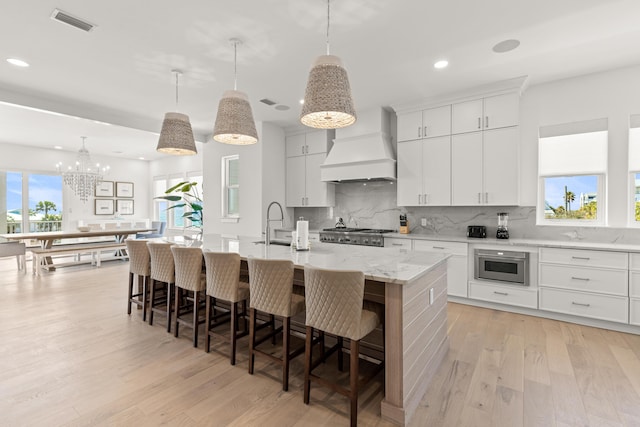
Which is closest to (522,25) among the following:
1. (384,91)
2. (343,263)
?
(384,91)

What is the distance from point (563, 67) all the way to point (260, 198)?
14.4ft

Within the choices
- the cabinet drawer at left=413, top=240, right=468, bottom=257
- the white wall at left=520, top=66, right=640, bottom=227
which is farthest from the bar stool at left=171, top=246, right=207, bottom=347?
the white wall at left=520, top=66, right=640, bottom=227

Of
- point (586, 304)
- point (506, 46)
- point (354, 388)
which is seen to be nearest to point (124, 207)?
point (354, 388)

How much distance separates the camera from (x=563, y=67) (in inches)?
133

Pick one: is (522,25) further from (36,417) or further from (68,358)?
(68,358)

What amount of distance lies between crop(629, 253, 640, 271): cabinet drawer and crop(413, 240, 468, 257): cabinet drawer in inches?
57.8

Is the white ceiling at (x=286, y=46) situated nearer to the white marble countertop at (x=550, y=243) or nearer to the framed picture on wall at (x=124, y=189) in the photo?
the white marble countertop at (x=550, y=243)

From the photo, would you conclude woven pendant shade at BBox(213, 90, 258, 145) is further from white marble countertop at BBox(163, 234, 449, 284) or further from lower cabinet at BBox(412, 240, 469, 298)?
lower cabinet at BBox(412, 240, 469, 298)

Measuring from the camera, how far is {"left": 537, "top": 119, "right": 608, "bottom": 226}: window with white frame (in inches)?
141

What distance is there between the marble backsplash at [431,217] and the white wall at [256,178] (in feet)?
2.77

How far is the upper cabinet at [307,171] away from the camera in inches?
213

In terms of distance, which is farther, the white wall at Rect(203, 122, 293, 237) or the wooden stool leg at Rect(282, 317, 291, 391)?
the white wall at Rect(203, 122, 293, 237)

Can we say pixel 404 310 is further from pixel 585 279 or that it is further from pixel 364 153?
pixel 364 153

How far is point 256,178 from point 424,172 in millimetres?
2790
